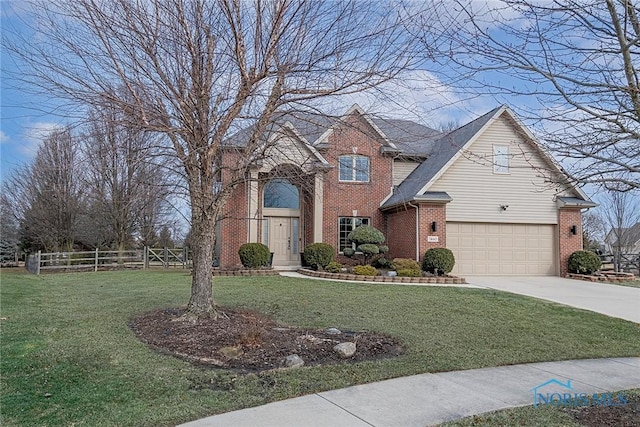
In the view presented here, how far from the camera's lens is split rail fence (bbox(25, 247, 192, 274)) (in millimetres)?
21864

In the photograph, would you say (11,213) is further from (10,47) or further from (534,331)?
(534,331)

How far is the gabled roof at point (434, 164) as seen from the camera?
17.4 meters

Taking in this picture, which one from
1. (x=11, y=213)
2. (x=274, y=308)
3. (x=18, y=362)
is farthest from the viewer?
(x=11, y=213)

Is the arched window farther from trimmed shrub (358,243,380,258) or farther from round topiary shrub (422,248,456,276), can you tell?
round topiary shrub (422,248,456,276)

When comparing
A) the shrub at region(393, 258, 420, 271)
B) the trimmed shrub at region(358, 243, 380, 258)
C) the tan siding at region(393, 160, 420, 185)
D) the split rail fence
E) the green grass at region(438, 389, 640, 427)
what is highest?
the tan siding at region(393, 160, 420, 185)

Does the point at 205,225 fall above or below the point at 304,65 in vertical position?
below

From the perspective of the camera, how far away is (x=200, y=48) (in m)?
6.89

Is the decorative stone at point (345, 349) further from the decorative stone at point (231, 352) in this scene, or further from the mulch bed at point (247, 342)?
the decorative stone at point (231, 352)

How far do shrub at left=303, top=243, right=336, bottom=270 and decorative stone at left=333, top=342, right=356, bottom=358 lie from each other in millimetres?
10873

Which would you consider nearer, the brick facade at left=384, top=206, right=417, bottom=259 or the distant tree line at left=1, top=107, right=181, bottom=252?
the brick facade at left=384, top=206, right=417, bottom=259

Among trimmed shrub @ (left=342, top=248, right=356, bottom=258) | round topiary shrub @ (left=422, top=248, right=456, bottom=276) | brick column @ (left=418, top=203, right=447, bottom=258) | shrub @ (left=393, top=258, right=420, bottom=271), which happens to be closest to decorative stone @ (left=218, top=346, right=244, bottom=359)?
shrub @ (left=393, top=258, right=420, bottom=271)

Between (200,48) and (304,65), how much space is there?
1621 millimetres

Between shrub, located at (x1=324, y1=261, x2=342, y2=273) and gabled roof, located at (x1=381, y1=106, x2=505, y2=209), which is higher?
gabled roof, located at (x1=381, y1=106, x2=505, y2=209)

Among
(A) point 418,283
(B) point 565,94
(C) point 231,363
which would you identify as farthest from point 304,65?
A: (A) point 418,283
